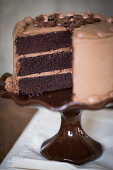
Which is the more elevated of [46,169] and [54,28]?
[54,28]

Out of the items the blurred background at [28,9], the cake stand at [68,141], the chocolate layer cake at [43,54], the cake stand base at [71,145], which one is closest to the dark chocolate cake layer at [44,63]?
the chocolate layer cake at [43,54]

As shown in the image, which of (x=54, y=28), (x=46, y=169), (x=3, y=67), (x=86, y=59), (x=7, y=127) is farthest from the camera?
(x=3, y=67)

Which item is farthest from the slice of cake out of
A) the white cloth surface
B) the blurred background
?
the blurred background

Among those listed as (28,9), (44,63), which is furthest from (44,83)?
(28,9)

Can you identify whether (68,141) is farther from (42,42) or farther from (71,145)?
(42,42)

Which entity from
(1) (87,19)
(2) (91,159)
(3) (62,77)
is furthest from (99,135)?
(1) (87,19)

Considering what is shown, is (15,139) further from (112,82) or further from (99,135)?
(112,82)
